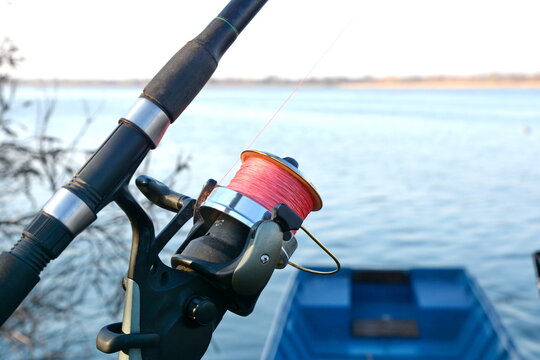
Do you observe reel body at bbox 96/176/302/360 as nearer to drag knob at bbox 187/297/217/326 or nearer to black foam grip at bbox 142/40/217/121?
drag knob at bbox 187/297/217/326

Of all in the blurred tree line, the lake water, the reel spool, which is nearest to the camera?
the reel spool

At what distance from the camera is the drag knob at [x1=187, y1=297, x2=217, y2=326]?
1364 millimetres

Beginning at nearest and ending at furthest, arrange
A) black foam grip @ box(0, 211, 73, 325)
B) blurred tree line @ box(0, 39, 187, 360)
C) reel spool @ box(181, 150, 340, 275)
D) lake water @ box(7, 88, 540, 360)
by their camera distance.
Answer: black foam grip @ box(0, 211, 73, 325), reel spool @ box(181, 150, 340, 275), blurred tree line @ box(0, 39, 187, 360), lake water @ box(7, 88, 540, 360)

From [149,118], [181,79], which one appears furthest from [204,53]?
[149,118]

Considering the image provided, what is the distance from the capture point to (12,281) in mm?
1109

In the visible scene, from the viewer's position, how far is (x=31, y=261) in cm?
112

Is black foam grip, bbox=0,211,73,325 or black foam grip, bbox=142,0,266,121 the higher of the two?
black foam grip, bbox=142,0,266,121

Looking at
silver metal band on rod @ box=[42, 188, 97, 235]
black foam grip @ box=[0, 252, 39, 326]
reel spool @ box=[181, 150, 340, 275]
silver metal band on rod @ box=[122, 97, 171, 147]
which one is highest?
reel spool @ box=[181, 150, 340, 275]

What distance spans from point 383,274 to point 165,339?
6.37 metres

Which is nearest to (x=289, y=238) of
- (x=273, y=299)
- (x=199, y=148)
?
(x=273, y=299)

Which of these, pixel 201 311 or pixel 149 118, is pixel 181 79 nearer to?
pixel 149 118

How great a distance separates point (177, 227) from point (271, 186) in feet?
0.82

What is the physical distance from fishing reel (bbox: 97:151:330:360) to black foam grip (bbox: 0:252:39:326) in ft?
0.69

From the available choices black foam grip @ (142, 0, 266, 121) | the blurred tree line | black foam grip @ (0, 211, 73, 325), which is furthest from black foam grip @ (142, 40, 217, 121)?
the blurred tree line
